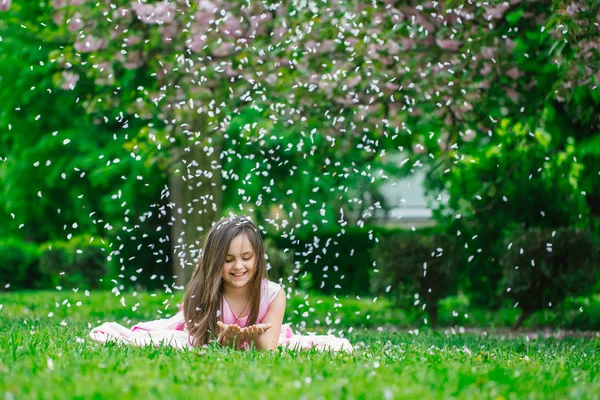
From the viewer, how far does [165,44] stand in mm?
9211

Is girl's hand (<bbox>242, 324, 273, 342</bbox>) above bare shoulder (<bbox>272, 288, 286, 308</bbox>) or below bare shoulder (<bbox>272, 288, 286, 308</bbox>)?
below

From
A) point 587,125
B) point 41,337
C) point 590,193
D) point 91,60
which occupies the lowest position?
point 41,337

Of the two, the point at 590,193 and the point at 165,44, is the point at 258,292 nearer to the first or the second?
the point at 165,44

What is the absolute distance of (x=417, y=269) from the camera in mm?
8883

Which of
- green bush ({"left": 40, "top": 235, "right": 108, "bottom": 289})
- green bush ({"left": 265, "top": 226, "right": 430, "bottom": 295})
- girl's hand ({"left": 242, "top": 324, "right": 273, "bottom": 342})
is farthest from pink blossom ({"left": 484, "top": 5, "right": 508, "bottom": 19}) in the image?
green bush ({"left": 40, "top": 235, "right": 108, "bottom": 289})

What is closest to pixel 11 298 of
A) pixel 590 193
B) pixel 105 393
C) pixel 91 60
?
pixel 91 60

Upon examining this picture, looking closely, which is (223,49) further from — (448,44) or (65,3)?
(448,44)

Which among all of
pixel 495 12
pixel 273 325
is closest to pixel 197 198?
pixel 495 12

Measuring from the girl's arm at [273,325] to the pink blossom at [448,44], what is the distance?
3.67 metres

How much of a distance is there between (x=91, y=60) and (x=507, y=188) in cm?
487

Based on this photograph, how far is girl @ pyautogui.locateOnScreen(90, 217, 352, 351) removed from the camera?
5.10 metres

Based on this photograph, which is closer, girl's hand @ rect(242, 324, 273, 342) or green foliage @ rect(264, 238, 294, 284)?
girl's hand @ rect(242, 324, 273, 342)

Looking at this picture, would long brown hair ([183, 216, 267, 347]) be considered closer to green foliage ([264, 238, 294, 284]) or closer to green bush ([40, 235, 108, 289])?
green foliage ([264, 238, 294, 284])

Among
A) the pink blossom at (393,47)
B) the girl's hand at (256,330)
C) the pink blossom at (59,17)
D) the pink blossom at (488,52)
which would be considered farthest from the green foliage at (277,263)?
the girl's hand at (256,330)
